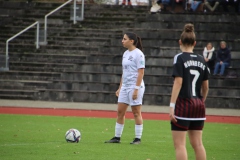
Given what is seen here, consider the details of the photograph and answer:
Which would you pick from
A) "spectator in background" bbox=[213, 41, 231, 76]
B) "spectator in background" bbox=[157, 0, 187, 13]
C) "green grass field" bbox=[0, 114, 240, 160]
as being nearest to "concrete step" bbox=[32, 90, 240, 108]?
"spectator in background" bbox=[213, 41, 231, 76]

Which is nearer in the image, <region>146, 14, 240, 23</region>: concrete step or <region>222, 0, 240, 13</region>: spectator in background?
<region>146, 14, 240, 23</region>: concrete step

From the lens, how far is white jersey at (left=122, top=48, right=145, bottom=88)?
1316 centimetres

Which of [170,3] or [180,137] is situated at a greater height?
[170,3]

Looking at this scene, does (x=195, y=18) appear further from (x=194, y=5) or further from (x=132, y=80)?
(x=132, y=80)

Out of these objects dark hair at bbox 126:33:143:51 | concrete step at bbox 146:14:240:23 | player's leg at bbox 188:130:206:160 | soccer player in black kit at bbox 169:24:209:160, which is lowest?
player's leg at bbox 188:130:206:160

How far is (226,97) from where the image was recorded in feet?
86.3

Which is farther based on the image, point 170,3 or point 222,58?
point 170,3

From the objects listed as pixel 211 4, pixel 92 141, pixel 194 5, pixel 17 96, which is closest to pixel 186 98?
pixel 92 141

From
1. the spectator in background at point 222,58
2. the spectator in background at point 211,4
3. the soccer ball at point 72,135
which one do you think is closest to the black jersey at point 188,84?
the soccer ball at point 72,135

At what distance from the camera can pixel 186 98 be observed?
8.97 m

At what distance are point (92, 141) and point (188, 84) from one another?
17.7ft

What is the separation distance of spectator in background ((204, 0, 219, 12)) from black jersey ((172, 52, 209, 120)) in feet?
77.3

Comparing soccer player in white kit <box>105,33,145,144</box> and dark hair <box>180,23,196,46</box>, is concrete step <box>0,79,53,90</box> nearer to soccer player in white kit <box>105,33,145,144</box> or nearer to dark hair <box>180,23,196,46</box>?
soccer player in white kit <box>105,33,145,144</box>

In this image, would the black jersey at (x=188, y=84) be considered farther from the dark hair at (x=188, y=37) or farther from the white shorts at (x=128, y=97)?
the white shorts at (x=128, y=97)
